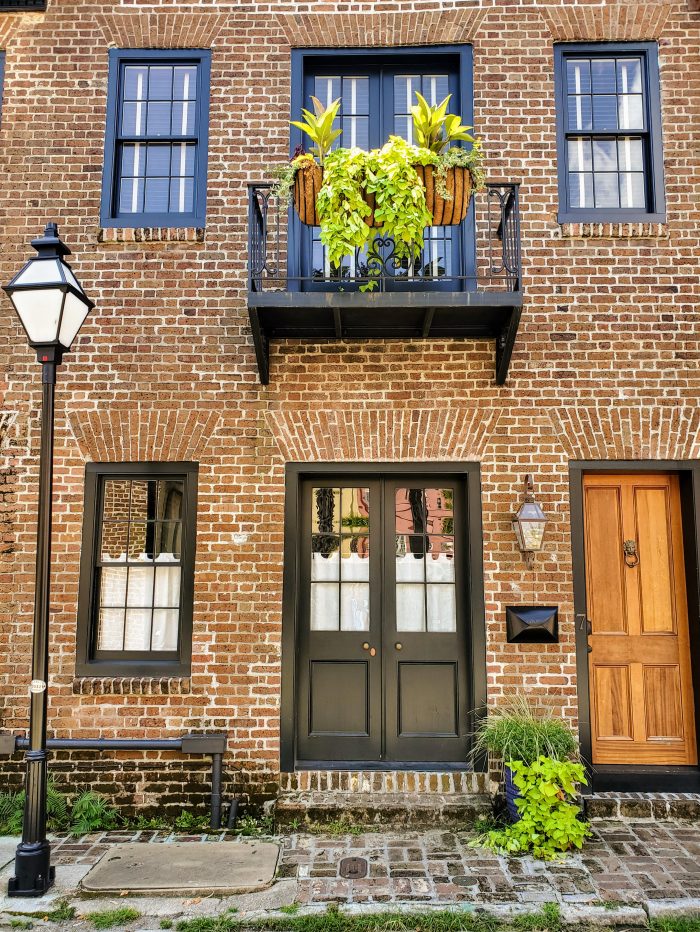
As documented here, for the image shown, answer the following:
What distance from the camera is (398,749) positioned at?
5.65 m

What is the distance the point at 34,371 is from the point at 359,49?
4012 mm

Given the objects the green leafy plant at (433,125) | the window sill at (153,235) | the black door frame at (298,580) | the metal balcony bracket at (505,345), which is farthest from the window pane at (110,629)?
the green leafy plant at (433,125)

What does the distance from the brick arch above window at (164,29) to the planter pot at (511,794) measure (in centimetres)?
654

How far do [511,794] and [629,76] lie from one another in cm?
610

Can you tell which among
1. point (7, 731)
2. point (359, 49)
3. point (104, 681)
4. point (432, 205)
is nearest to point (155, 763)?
point (104, 681)

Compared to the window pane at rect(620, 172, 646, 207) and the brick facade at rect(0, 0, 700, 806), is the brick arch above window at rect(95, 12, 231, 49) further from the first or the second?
the window pane at rect(620, 172, 646, 207)

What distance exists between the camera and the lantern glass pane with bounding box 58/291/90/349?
4.57 m

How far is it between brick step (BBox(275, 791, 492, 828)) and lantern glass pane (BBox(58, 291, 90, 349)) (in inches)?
147

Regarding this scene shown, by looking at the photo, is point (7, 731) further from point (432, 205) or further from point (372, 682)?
point (432, 205)

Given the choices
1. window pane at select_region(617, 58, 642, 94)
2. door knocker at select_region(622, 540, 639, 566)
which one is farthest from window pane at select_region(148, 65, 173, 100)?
door knocker at select_region(622, 540, 639, 566)

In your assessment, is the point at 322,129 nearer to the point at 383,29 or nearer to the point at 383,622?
the point at 383,29

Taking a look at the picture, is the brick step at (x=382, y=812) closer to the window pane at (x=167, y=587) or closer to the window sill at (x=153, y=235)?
the window pane at (x=167, y=587)

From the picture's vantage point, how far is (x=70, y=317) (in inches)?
182

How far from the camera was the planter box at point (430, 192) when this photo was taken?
17.3 ft
